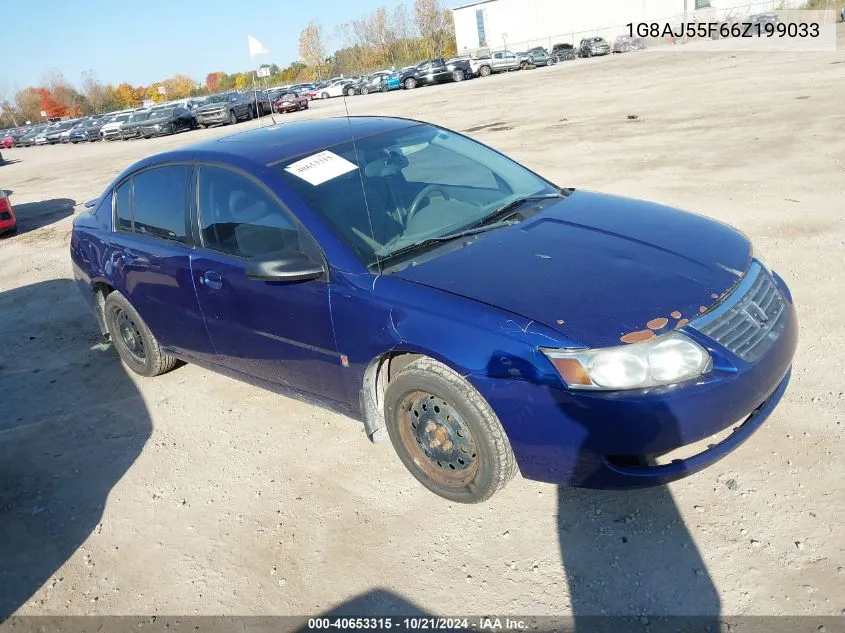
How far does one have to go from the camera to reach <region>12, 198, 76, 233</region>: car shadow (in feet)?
41.3

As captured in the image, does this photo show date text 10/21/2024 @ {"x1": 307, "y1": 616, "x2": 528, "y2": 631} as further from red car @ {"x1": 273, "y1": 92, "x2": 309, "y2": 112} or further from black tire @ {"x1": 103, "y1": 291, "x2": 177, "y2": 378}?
red car @ {"x1": 273, "y1": 92, "x2": 309, "y2": 112}

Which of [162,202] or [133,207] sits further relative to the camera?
[133,207]

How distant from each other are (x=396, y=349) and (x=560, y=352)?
0.76 metres

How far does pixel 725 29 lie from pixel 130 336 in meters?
58.4

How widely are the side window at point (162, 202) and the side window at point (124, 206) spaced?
0.08 metres

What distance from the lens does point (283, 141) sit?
12.6 ft

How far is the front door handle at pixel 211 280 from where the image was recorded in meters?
3.60

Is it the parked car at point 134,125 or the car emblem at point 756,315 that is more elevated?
the parked car at point 134,125

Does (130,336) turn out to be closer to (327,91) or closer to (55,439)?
(55,439)

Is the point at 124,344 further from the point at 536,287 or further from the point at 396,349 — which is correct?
the point at 536,287

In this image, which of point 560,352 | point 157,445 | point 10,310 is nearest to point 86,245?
point 157,445

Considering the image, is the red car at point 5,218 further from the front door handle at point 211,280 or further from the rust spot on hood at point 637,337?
the rust spot on hood at point 637,337

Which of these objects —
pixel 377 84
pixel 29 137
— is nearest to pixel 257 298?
pixel 377 84

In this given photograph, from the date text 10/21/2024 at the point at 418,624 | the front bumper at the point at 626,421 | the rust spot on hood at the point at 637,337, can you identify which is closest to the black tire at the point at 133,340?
the date text 10/21/2024 at the point at 418,624
